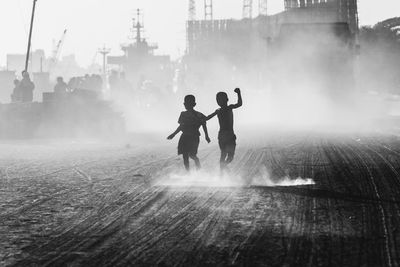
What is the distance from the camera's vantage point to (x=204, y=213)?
291 inches

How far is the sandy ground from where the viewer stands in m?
5.45

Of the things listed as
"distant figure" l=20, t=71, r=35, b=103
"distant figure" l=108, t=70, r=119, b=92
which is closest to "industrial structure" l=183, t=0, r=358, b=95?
"distant figure" l=108, t=70, r=119, b=92

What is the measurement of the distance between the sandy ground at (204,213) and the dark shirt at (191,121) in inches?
31.3

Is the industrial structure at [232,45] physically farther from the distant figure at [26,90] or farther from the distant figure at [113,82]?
the distant figure at [26,90]

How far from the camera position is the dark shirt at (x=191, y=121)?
420 inches

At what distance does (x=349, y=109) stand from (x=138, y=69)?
3688 inches

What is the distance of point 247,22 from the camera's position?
107062 mm

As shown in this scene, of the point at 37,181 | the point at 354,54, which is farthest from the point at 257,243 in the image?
the point at 354,54

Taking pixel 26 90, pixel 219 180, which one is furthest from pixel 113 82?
pixel 219 180

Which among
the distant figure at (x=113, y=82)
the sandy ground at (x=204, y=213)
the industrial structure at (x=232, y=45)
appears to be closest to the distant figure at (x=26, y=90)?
the distant figure at (x=113, y=82)

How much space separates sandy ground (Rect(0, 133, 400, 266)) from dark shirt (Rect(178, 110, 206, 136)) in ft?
2.61

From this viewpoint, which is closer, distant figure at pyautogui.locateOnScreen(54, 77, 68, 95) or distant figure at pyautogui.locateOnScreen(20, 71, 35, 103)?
distant figure at pyautogui.locateOnScreen(54, 77, 68, 95)

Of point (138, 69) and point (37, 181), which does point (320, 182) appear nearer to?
point (37, 181)

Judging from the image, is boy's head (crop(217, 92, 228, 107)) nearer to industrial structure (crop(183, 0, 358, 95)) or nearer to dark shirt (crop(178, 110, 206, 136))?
dark shirt (crop(178, 110, 206, 136))
